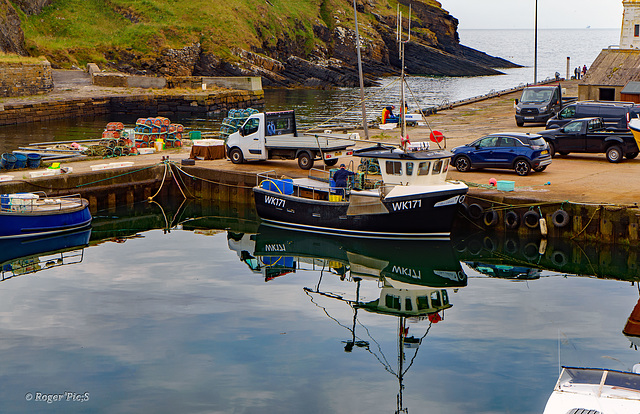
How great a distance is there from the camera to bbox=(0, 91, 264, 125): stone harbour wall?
65.9m

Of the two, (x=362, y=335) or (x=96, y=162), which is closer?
(x=362, y=335)

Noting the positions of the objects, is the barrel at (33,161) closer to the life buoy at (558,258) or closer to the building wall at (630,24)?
the life buoy at (558,258)

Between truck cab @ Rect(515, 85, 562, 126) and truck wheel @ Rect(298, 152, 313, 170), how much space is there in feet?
54.0

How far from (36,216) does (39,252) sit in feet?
4.96

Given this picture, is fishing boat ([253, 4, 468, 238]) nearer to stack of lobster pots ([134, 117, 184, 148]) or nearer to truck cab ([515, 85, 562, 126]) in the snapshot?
stack of lobster pots ([134, 117, 184, 148])

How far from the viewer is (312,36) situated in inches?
4833

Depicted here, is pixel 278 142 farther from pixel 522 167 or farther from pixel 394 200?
pixel 522 167

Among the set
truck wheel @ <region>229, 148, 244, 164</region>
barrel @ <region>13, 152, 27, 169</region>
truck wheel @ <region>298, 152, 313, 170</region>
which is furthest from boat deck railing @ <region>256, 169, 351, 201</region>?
barrel @ <region>13, 152, 27, 169</region>

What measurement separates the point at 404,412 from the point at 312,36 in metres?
113

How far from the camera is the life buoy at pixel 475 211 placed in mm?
26070

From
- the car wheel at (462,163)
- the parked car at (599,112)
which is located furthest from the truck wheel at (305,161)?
the parked car at (599,112)

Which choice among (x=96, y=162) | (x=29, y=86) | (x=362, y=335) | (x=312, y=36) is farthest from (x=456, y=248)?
(x=312, y=36)

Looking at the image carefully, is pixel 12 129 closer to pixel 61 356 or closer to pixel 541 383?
pixel 61 356

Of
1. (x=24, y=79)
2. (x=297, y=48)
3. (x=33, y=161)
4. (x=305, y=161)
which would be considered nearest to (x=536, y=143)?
(x=305, y=161)
